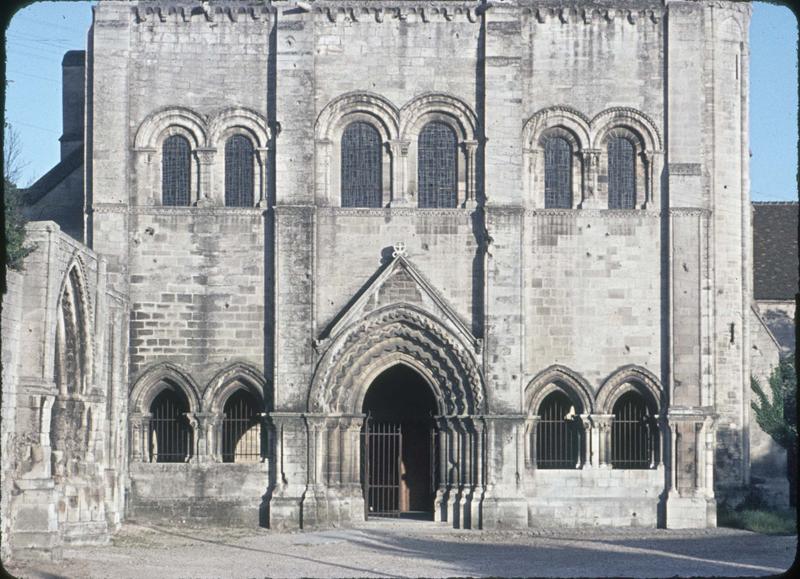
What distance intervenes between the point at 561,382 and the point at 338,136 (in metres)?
7.04

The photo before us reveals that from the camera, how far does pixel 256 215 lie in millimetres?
31297

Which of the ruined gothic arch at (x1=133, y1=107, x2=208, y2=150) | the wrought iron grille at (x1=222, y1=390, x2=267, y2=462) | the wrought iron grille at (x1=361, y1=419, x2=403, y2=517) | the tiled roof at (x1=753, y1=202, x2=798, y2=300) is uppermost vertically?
the ruined gothic arch at (x1=133, y1=107, x2=208, y2=150)

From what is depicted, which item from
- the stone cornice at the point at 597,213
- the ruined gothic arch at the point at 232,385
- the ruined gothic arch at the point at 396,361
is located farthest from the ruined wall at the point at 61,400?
the stone cornice at the point at 597,213

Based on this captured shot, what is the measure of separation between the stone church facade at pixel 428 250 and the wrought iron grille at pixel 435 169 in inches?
1.7

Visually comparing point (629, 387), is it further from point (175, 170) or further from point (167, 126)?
point (167, 126)

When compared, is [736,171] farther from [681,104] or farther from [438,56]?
[438,56]

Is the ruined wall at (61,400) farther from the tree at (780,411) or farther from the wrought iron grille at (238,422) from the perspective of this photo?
the tree at (780,411)

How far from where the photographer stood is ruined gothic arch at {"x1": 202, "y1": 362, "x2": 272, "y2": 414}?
3086cm

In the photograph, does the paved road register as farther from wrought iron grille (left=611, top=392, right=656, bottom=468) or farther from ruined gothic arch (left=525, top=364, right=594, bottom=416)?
ruined gothic arch (left=525, top=364, right=594, bottom=416)

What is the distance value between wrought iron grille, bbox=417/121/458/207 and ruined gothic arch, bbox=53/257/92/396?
8096 mm

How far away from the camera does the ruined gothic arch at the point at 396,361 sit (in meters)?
30.5

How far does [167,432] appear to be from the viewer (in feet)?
103

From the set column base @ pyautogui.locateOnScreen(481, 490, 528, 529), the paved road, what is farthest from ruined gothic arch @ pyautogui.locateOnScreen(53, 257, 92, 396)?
column base @ pyautogui.locateOnScreen(481, 490, 528, 529)

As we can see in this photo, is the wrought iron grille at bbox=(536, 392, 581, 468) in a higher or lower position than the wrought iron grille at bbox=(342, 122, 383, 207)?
lower
